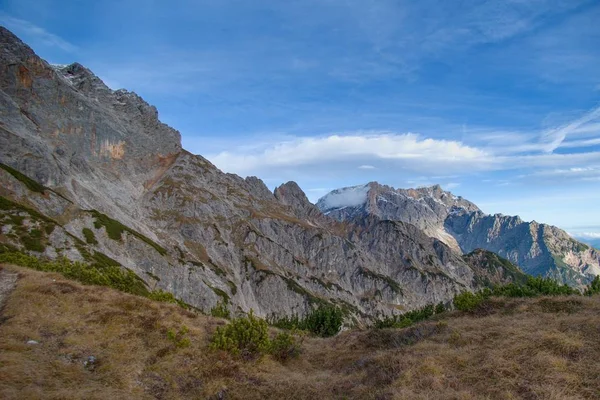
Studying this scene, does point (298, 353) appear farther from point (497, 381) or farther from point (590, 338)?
point (590, 338)

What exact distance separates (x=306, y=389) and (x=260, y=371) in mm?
3655

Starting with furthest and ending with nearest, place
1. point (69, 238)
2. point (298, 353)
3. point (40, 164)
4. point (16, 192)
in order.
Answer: point (40, 164) < point (16, 192) < point (69, 238) < point (298, 353)

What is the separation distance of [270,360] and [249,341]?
1757 millimetres

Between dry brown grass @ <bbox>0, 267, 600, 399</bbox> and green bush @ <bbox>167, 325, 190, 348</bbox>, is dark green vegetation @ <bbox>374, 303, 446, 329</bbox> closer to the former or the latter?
dry brown grass @ <bbox>0, 267, 600, 399</bbox>

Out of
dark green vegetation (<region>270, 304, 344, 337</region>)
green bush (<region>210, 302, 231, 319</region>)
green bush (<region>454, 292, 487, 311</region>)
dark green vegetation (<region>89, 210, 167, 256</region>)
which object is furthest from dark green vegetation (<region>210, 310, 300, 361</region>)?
dark green vegetation (<region>89, 210, 167, 256</region>)

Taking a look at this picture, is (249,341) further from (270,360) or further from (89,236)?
(89,236)

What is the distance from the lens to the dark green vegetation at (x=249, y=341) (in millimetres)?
21688

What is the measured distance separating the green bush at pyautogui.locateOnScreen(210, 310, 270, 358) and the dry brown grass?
736 millimetres

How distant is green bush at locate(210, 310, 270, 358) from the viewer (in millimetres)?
21672

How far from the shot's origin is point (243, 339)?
73.8ft

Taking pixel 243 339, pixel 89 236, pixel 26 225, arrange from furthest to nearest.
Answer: pixel 89 236 → pixel 26 225 → pixel 243 339

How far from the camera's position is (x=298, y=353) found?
2514 centimetres

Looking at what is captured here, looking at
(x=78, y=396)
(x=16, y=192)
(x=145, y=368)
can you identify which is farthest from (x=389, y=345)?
(x=16, y=192)

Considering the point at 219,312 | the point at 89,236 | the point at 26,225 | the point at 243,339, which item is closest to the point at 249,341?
the point at 243,339
